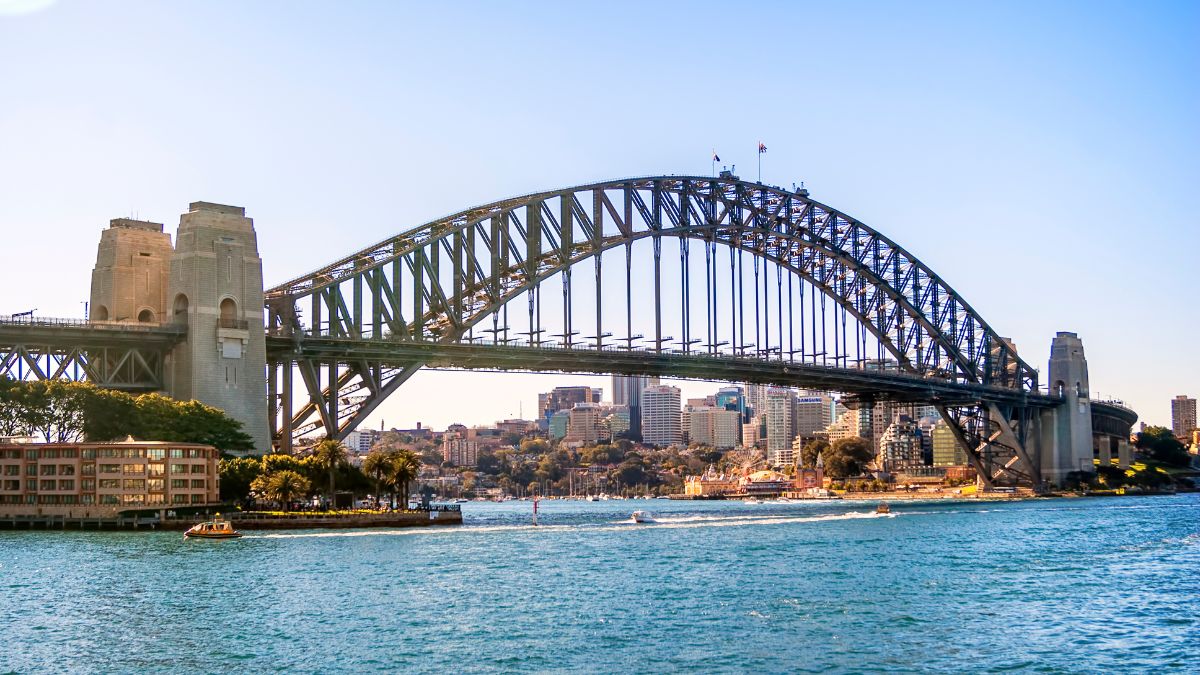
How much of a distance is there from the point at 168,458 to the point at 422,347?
19.1m

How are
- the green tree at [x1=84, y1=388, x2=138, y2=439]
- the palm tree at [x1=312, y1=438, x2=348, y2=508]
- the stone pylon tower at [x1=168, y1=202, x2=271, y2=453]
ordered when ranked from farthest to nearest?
1. the palm tree at [x1=312, y1=438, x2=348, y2=508]
2. the stone pylon tower at [x1=168, y1=202, x2=271, y2=453]
3. the green tree at [x1=84, y1=388, x2=138, y2=439]

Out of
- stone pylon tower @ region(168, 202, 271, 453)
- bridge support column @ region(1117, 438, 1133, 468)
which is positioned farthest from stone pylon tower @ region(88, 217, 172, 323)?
bridge support column @ region(1117, 438, 1133, 468)

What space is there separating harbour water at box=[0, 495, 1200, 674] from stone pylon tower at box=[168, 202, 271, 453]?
12.1 m

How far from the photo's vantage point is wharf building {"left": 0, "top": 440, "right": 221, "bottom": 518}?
261 ft

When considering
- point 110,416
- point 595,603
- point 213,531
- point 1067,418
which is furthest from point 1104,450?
point 595,603

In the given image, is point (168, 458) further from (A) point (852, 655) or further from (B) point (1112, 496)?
(B) point (1112, 496)

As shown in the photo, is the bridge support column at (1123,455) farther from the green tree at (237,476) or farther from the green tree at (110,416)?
the green tree at (110,416)

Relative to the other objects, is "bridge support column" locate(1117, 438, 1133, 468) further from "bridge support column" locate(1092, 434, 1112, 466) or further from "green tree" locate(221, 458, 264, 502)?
"green tree" locate(221, 458, 264, 502)

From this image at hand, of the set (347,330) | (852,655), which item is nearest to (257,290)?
(347,330)

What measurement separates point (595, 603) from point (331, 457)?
4101 centimetres

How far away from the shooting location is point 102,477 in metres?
79.9

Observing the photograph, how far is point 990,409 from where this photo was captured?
145125 millimetres

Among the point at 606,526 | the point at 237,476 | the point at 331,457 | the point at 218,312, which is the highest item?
the point at 218,312

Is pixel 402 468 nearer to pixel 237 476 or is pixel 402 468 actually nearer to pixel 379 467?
pixel 379 467
